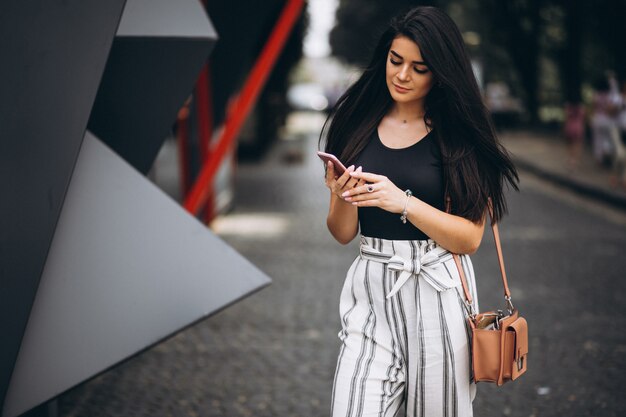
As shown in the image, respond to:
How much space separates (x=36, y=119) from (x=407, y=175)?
139cm

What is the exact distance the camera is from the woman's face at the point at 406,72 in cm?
246

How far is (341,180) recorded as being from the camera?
2.30m

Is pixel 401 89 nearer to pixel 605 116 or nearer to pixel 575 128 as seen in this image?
pixel 605 116

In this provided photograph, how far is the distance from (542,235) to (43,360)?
7419mm

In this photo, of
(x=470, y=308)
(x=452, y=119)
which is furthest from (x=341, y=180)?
(x=470, y=308)

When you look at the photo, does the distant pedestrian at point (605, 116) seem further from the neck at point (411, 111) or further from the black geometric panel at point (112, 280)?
the neck at point (411, 111)

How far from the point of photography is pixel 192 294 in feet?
10.8

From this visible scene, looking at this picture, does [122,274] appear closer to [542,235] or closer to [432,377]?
[432,377]

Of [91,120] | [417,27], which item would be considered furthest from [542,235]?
[417,27]

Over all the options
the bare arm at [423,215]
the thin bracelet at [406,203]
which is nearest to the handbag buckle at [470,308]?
the bare arm at [423,215]

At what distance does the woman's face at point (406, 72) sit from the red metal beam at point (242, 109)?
3468mm

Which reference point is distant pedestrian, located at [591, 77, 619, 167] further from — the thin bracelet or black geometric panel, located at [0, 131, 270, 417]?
the thin bracelet

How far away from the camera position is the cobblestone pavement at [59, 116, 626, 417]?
14.0ft

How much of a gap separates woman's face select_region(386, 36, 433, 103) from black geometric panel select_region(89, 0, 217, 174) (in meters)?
1.38
